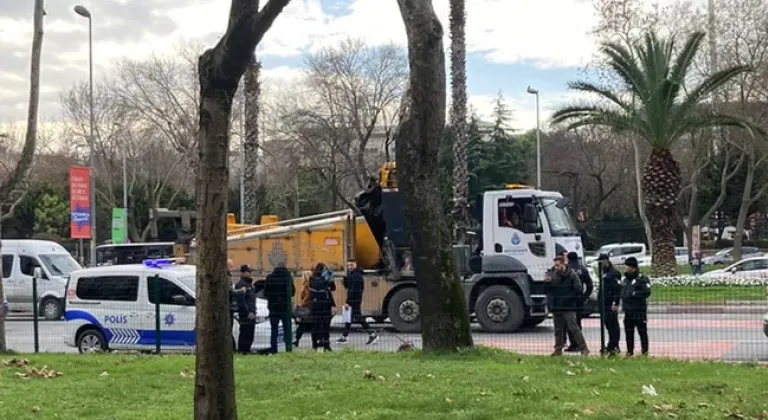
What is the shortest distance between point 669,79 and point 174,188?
1533 inches

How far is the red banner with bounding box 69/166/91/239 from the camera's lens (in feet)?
105

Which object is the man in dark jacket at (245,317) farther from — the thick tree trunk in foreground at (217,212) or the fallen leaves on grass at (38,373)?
the thick tree trunk in foreground at (217,212)

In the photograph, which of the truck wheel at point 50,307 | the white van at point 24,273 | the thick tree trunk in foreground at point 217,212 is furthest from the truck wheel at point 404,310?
the thick tree trunk in foreground at point 217,212

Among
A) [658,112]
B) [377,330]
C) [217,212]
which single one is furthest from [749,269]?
[217,212]

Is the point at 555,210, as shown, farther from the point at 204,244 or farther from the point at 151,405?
the point at 204,244

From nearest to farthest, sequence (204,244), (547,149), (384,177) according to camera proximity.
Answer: (204,244), (384,177), (547,149)

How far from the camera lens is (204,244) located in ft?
20.1

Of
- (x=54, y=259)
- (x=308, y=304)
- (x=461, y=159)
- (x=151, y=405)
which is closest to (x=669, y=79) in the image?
(x=461, y=159)

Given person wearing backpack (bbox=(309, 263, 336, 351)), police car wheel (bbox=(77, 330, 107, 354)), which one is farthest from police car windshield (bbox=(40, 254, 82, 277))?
person wearing backpack (bbox=(309, 263, 336, 351))

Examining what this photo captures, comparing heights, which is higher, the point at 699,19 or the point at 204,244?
the point at 699,19

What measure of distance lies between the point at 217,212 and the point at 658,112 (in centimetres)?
2442

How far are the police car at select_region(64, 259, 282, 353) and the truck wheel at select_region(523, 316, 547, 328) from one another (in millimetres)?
6231

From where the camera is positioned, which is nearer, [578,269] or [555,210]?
[578,269]

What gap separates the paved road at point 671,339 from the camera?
579 inches
